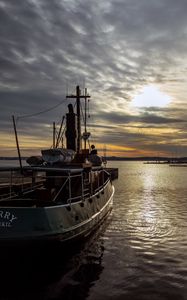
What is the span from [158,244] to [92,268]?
Result: 5.52m

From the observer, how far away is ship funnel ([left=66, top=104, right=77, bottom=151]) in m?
26.0

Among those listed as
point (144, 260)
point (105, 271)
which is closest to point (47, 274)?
point (105, 271)

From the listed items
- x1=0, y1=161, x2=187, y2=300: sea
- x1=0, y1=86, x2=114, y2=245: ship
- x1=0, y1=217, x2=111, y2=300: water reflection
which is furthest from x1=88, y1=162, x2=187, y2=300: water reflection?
x1=0, y1=86, x2=114, y2=245: ship

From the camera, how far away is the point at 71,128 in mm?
26375

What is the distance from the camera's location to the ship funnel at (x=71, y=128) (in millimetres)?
26016

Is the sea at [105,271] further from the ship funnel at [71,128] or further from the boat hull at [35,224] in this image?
the ship funnel at [71,128]

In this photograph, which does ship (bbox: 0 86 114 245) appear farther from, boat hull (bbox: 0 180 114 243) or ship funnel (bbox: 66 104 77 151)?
ship funnel (bbox: 66 104 77 151)

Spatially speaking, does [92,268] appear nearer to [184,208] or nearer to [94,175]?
[94,175]

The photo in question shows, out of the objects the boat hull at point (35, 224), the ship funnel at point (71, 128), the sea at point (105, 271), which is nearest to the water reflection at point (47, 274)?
the sea at point (105, 271)

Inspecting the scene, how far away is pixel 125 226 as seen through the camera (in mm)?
24391

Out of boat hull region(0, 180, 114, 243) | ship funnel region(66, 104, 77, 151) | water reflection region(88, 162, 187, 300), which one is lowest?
water reflection region(88, 162, 187, 300)

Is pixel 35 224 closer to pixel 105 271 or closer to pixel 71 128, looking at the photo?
pixel 105 271

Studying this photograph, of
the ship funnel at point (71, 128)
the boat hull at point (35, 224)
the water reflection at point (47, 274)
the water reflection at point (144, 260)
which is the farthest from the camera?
the ship funnel at point (71, 128)

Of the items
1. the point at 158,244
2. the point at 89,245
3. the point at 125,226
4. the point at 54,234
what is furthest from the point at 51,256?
the point at 125,226
